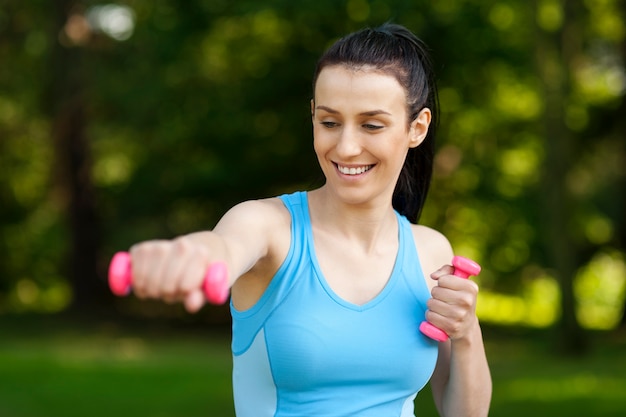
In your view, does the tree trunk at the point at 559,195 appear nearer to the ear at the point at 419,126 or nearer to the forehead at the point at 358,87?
the ear at the point at 419,126

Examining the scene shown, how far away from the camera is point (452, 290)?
2.21 m

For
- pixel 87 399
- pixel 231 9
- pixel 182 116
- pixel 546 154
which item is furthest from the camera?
pixel 182 116

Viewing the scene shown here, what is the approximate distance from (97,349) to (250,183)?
4.32 metres

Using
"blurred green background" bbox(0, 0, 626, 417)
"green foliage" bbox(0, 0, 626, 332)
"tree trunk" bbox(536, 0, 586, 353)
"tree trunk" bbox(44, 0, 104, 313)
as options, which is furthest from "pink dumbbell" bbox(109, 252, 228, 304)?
"tree trunk" bbox(44, 0, 104, 313)

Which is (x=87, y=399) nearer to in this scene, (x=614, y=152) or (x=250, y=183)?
(x=250, y=183)

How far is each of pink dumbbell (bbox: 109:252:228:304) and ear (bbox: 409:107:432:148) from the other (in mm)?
901

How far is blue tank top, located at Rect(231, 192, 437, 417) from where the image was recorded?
2078 mm

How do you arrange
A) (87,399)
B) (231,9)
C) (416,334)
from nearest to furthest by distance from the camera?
(416,334)
(87,399)
(231,9)

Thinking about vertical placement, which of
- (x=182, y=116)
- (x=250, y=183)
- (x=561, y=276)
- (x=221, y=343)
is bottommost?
(x=221, y=343)

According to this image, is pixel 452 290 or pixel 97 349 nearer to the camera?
pixel 452 290

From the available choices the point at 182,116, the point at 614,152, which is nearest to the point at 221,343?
the point at 182,116

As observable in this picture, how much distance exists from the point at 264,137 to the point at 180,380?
7838mm

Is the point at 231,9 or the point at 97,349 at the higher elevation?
the point at 231,9

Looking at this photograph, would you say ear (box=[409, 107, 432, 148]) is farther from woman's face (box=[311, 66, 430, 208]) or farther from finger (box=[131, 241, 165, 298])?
finger (box=[131, 241, 165, 298])
